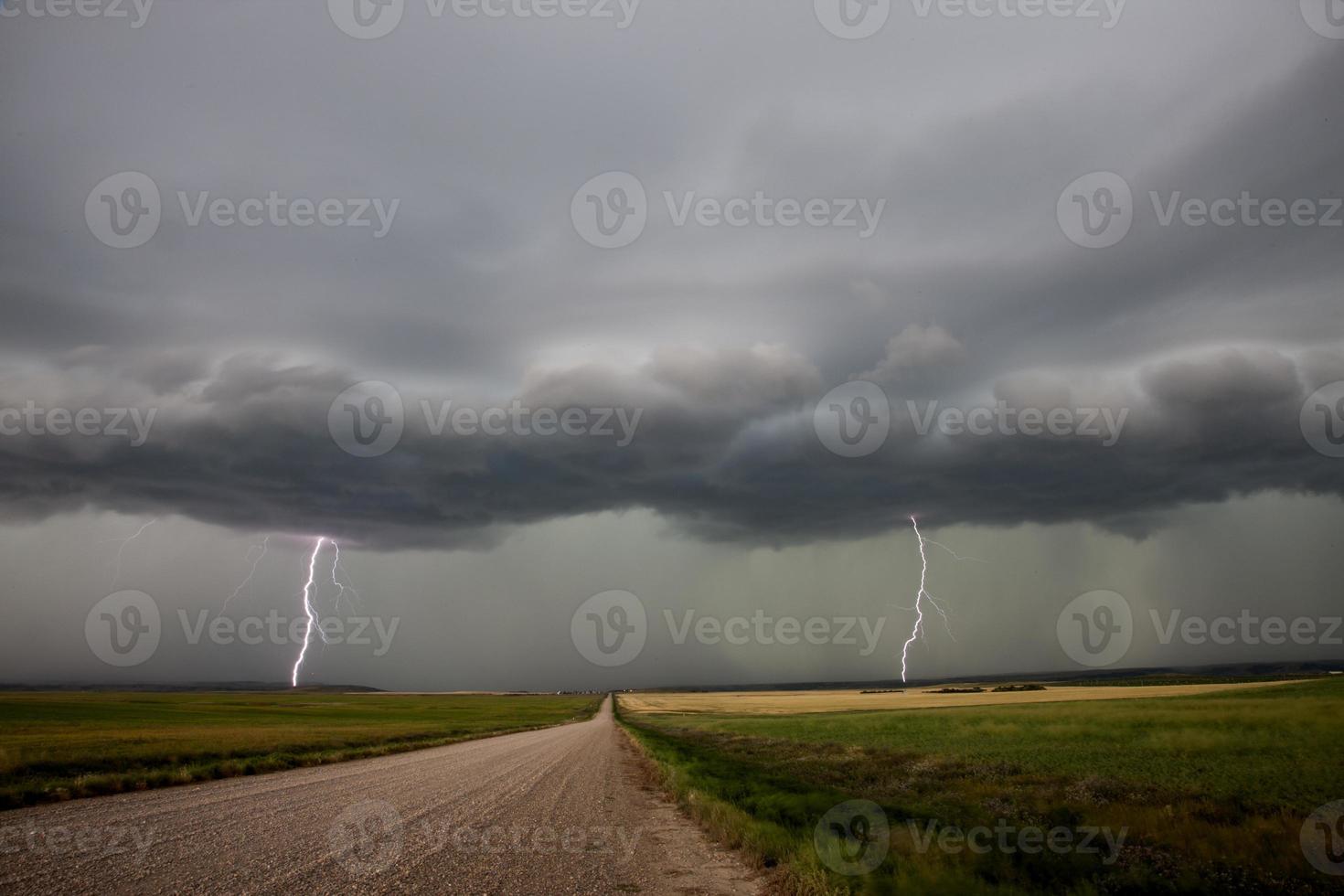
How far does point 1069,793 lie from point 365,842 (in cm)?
1686

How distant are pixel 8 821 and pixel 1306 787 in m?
28.6

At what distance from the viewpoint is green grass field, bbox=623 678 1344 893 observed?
10.4m

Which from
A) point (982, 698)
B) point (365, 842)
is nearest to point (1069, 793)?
point (365, 842)

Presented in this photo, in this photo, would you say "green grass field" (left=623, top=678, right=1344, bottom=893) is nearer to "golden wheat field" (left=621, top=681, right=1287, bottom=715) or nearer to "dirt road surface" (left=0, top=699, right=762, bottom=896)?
"dirt road surface" (left=0, top=699, right=762, bottom=896)

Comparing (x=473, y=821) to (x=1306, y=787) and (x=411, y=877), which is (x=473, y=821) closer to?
(x=411, y=877)

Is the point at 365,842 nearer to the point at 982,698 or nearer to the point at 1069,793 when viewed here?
the point at 1069,793

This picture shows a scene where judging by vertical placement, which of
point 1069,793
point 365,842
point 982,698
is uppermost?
point 365,842

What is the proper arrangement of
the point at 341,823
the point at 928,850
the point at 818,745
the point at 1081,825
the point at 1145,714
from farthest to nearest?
the point at 818,745, the point at 1145,714, the point at 341,823, the point at 1081,825, the point at 928,850

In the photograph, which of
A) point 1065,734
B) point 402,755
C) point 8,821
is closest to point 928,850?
point 8,821

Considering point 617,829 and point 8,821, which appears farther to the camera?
point 617,829

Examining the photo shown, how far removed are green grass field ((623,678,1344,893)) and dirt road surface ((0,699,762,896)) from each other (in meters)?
1.94

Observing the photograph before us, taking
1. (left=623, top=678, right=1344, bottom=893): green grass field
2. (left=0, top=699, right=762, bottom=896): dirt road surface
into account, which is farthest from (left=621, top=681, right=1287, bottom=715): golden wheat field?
(left=0, top=699, right=762, bottom=896): dirt road surface

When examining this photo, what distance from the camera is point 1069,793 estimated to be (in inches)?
706

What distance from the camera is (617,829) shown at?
15586mm
